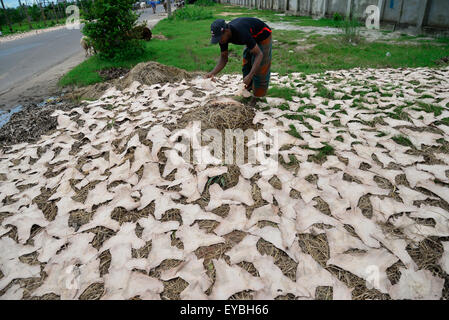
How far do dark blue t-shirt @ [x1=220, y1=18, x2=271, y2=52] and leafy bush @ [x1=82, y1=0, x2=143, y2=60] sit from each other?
4915mm

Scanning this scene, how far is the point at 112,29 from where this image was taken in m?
6.89

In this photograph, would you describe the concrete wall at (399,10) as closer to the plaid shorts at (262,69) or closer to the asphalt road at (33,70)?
the plaid shorts at (262,69)

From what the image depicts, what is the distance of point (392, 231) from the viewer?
179 cm

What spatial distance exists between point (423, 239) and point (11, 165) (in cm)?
400

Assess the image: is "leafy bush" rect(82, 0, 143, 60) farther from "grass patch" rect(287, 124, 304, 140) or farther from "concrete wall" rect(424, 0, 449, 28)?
"concrete wall" rect(424, 0, 449, 28)

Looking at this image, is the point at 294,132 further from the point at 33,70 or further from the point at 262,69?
the point at 33,70

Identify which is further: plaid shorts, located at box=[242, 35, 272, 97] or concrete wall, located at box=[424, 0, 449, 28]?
concrete wall, located at box=[424, 0, 449, 28]

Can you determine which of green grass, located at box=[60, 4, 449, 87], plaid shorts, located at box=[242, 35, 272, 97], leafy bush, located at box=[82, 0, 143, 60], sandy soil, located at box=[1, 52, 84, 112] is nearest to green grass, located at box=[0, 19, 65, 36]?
sandy soil, located at box=[1, 52, 84, 112]

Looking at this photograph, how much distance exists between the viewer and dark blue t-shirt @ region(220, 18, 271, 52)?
3.08 meters

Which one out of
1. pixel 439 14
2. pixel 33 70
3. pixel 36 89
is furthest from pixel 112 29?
pixel 439 14

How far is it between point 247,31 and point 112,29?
534 centimetres

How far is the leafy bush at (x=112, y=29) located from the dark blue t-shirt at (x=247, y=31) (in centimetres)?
492

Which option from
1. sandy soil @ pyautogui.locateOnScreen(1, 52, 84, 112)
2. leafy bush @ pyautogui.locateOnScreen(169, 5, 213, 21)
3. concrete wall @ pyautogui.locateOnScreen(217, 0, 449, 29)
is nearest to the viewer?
sandy soil @ pyautogui.locateOnScreen(1, 52, 84, 112)

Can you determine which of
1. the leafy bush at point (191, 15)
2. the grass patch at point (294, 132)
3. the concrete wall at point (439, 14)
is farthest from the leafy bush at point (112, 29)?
the leafy bush at point (191, 15)
